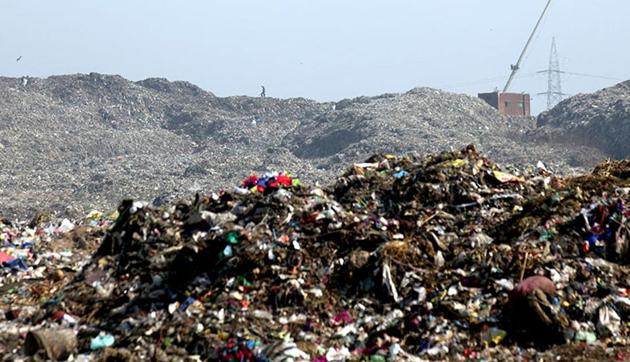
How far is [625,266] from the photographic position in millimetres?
5449

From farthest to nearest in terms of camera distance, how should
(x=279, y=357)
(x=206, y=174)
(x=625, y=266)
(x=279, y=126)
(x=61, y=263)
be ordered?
(x=279, y=126) → (x=206, y=174) → (x=61, y=263) → (x=625, y=266) → (x=279, y=357)

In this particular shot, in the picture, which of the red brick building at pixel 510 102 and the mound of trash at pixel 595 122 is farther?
the red brick building at pixel 510 102

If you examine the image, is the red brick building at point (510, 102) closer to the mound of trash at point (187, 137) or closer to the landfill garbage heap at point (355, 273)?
the mound of trash at point (187, 137)

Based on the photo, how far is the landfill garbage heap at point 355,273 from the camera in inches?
187

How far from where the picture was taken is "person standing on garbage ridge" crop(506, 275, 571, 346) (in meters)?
4.66

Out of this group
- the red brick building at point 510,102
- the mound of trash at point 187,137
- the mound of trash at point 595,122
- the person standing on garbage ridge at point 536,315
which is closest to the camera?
the person standing on garbage ridge at point 536,315

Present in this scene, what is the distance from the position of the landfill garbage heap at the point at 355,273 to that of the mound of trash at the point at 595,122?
59.4 ft

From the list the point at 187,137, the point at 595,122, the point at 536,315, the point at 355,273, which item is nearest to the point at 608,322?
the point at 536,315

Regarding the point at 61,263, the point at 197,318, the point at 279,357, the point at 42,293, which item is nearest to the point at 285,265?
the point at 197,318

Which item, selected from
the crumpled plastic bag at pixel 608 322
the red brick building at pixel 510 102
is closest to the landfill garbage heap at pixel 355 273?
the crumpled plastic bag at pixel 608 322

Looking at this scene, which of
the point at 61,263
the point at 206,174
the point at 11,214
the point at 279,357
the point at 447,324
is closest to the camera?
the point at 279,357

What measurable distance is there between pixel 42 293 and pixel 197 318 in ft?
7.26

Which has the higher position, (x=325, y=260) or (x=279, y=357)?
(x=325, y=260)

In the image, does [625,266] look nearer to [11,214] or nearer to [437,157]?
[437,157]
